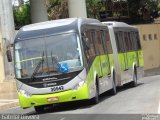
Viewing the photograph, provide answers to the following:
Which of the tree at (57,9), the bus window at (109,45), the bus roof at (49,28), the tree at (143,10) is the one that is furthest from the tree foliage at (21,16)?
the bus roof at (49,28)

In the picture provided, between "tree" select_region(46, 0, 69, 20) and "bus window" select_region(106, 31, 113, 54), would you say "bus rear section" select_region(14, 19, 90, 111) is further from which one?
"tree" select_region(46, 0, 69, 20)

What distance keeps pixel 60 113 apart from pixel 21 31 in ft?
10.4

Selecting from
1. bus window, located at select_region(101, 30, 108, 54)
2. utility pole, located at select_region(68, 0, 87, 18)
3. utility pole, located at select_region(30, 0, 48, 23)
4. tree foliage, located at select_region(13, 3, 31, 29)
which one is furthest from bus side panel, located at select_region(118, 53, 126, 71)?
tree foliage, located at select_region(13, 3, 31, 29)

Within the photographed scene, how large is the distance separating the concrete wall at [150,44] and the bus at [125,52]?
20.5 meters

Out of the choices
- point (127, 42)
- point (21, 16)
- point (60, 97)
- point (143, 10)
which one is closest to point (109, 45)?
point (127, 42)

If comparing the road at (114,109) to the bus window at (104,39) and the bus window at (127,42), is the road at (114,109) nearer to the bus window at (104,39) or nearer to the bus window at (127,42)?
the bus window at (104,39)

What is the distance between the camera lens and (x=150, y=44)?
52.0 meters

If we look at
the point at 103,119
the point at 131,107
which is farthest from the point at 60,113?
the point at 103,119

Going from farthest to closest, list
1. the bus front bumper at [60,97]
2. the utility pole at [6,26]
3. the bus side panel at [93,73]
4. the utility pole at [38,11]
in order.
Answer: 1. the utility pole at [38,11]
2. the utility pole at [6,26]
3. the bus side panel at [93,73]
4. the bus front bumper at [60,97]

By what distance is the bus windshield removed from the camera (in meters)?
18.6

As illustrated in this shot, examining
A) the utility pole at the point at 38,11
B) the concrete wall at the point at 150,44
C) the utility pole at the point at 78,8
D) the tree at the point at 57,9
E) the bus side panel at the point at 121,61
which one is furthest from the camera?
the tree at the point at 57,9

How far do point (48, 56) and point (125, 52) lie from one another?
8473 millimetres

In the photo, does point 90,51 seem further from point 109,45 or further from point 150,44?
point 150,44

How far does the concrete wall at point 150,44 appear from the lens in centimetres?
5069
